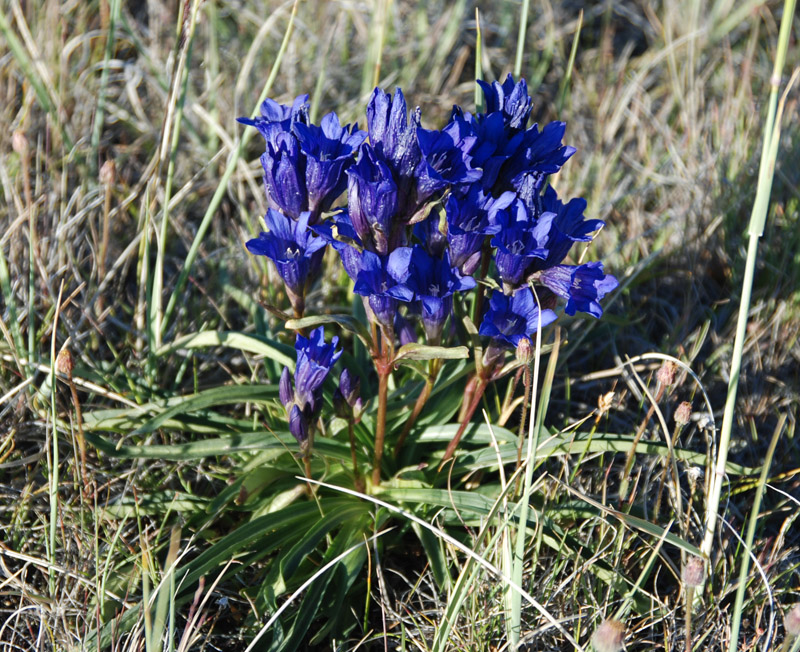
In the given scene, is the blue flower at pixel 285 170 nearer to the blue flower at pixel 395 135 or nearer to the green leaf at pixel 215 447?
the blue flower at pixel 395 135

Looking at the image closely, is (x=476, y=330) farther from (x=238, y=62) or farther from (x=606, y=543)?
(x=238, y=62)

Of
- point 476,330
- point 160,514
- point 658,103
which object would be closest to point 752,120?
point 658,103

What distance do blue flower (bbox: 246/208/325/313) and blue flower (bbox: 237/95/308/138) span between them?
0.80 feet

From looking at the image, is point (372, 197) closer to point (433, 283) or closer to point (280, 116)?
point (433, 283)

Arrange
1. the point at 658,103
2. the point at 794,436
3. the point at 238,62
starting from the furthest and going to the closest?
the point at 658,103, the point at 238,62, the point at 794,436

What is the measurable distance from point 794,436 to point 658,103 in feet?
8.30

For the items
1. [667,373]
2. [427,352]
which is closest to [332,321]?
[427,352]

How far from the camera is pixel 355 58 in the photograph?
15.3 ft

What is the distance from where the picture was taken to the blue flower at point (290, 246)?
2.25 m

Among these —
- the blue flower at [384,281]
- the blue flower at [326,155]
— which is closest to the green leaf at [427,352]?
the blue flower at [384,281]

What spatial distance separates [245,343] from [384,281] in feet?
2.87

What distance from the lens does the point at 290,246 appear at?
2.34 metres

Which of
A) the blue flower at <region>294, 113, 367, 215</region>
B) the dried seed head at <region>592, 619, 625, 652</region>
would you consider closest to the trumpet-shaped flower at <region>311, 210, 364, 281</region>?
the blue flower at <region>294, 113, 367, 215</region>

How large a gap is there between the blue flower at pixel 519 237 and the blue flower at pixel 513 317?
0.08 m
